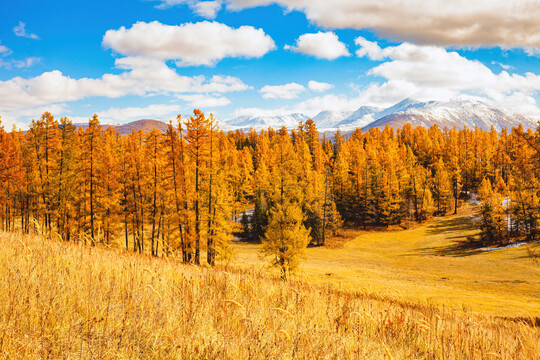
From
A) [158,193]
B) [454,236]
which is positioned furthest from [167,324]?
[454,236]

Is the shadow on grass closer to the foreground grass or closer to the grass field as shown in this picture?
the grass field

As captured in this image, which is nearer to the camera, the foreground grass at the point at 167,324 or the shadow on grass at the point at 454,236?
the foreground grass at the point at 167,324

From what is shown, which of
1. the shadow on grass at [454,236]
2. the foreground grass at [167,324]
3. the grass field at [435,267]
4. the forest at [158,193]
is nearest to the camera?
the foreground grass at [167,324]

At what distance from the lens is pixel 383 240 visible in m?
55.7

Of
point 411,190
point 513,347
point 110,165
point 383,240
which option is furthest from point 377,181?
point 513,347

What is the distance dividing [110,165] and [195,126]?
40.7ft

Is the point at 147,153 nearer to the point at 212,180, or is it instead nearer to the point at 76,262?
the point at 212,180

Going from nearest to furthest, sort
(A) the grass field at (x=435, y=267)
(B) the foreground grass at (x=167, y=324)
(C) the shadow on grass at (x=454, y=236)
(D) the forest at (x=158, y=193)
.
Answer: (B) the foreground grass at (x=167, y=324) → (A) the grass field at (x=435, y=267) → (D) the forest at (x=158, y=193) → (C) the shadow on grass at (x=454, y=236)

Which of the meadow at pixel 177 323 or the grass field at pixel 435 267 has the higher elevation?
the meadow at pixel 177 323

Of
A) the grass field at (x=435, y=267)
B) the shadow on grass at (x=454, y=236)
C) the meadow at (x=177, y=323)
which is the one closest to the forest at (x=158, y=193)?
the shadow on grass at (x=454, y=236)

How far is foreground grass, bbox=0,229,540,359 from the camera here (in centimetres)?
269

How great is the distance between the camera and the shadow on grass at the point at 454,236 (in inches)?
1879

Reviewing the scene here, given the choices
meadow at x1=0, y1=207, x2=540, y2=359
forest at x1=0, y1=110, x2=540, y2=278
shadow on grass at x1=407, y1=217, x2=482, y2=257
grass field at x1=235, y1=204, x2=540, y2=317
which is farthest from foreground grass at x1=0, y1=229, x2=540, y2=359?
shadow on grass at x1=407, y1=217, x2=482, y2=257

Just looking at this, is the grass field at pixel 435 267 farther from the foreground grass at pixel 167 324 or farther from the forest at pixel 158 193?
the foreground grass at pixel 167 324
